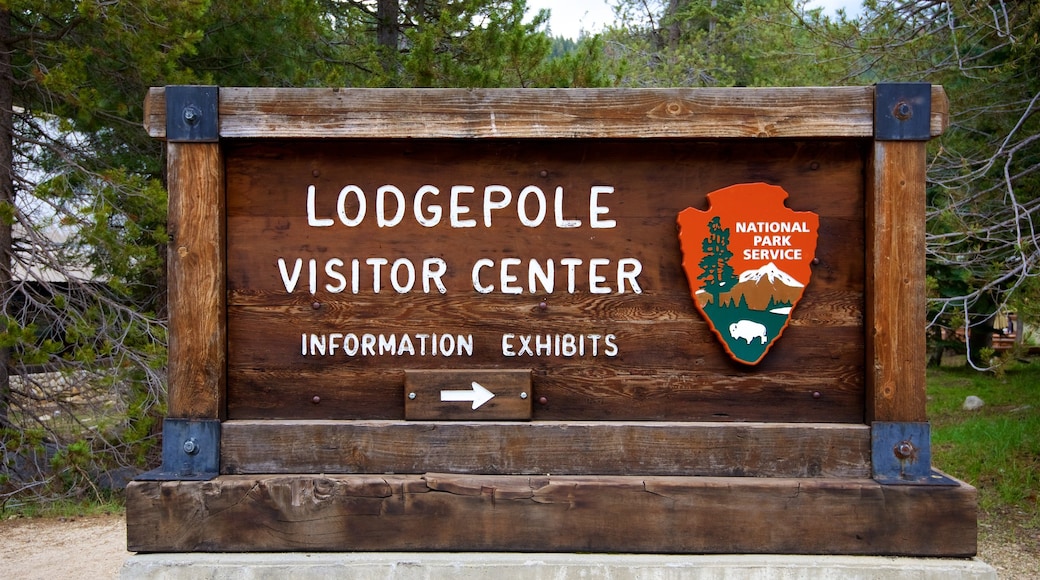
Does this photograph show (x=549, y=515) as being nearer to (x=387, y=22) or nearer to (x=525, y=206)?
(x=525, y=206)

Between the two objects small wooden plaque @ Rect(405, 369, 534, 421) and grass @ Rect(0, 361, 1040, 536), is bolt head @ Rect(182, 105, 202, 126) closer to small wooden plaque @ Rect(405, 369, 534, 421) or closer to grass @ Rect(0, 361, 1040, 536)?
small wooden plaque @ Rect(405, 369, 534, 421)

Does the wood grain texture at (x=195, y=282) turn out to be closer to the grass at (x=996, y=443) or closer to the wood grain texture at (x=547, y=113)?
the wood grain texture at (x=547, y=113)

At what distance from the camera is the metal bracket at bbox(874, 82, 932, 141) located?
297 centimetres

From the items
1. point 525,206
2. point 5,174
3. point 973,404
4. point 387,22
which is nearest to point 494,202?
point 525,206

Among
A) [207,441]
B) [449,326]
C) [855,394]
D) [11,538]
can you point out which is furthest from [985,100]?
[11,538]

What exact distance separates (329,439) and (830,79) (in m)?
6.88

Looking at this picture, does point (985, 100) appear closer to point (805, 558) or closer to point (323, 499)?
point (805, 558)

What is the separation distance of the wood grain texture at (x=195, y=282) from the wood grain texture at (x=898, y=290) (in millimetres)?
2194

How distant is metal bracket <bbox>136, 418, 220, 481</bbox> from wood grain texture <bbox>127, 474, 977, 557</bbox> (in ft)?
0.13

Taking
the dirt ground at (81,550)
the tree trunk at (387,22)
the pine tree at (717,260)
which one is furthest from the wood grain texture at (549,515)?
the tree trunk at (387,22)

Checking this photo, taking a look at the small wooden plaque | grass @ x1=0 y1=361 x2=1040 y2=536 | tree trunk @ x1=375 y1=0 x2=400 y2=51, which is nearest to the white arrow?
the small wooden plaque

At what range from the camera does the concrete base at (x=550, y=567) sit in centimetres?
287

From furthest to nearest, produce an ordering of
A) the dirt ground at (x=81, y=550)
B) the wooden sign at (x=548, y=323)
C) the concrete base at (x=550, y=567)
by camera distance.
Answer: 1. the dirt ground at (x=81, y=550)
2. the wooden sign at (x=548, y=323)
3. the concrete base at (x=550, y=567)

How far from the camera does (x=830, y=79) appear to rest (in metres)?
8.41
